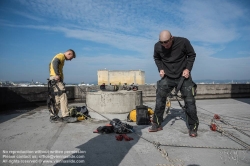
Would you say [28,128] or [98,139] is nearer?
[98,139]

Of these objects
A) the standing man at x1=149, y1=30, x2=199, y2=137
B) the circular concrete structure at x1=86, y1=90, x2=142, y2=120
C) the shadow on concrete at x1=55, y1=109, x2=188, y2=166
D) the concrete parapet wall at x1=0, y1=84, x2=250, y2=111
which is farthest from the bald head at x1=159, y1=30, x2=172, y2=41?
the concrete parapet wall at x1=0, y1=84, x2=250, y2=111

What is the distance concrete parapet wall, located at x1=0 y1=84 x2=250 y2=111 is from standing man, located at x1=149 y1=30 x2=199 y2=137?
631cm

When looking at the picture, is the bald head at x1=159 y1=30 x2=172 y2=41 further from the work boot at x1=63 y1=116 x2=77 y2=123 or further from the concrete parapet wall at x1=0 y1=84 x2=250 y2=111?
the concrete parapet wall at x1=0 y1=84 x2=250 y2=111

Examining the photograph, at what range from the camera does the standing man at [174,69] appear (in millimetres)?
3777

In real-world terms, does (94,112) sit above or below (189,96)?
below

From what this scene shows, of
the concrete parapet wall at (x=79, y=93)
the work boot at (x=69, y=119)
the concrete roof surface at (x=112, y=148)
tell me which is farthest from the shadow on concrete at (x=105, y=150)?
the concrete parapet wall at (x=79, y=93)

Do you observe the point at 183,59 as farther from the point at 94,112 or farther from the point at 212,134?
the point at 94,112

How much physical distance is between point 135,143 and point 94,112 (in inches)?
106

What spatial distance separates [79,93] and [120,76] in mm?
14416

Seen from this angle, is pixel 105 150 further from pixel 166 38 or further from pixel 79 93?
pixel 79 93

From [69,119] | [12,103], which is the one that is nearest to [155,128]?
[69,119]

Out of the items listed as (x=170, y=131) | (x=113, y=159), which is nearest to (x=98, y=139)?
(x=113, y=159)

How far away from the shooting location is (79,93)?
34.9 ft

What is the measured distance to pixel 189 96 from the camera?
12.5ft
